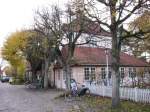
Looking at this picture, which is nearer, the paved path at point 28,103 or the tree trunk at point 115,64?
the tree trunk at point 115,64

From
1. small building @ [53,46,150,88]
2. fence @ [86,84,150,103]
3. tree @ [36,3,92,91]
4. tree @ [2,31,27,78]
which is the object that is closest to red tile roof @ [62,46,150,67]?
small building @ [53,46,150,88]

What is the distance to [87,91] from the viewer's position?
3086 centimetres

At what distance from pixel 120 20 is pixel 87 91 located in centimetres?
1325

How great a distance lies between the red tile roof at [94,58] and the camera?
4188cm

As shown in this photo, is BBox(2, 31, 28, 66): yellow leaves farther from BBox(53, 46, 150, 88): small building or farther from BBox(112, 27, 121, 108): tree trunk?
BBox(112, 27, 121, 108): tree trunk

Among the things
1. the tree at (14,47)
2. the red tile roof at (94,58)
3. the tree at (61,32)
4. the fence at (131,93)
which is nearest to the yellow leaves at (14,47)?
the tree at (14,47)

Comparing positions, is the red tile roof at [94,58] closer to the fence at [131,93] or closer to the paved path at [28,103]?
the paved path at [28,103]

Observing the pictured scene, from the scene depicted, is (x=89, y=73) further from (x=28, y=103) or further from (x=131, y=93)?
(x=131, y=93)

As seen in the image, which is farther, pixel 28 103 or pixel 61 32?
pixel 61 32

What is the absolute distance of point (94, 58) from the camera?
4369 centimetres

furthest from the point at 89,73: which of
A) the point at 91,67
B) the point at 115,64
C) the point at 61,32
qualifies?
the point at 115,64

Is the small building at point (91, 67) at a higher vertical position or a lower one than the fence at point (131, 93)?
higher

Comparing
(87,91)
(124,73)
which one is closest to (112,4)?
(87,91)

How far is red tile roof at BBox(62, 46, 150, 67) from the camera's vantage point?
1649 inches
